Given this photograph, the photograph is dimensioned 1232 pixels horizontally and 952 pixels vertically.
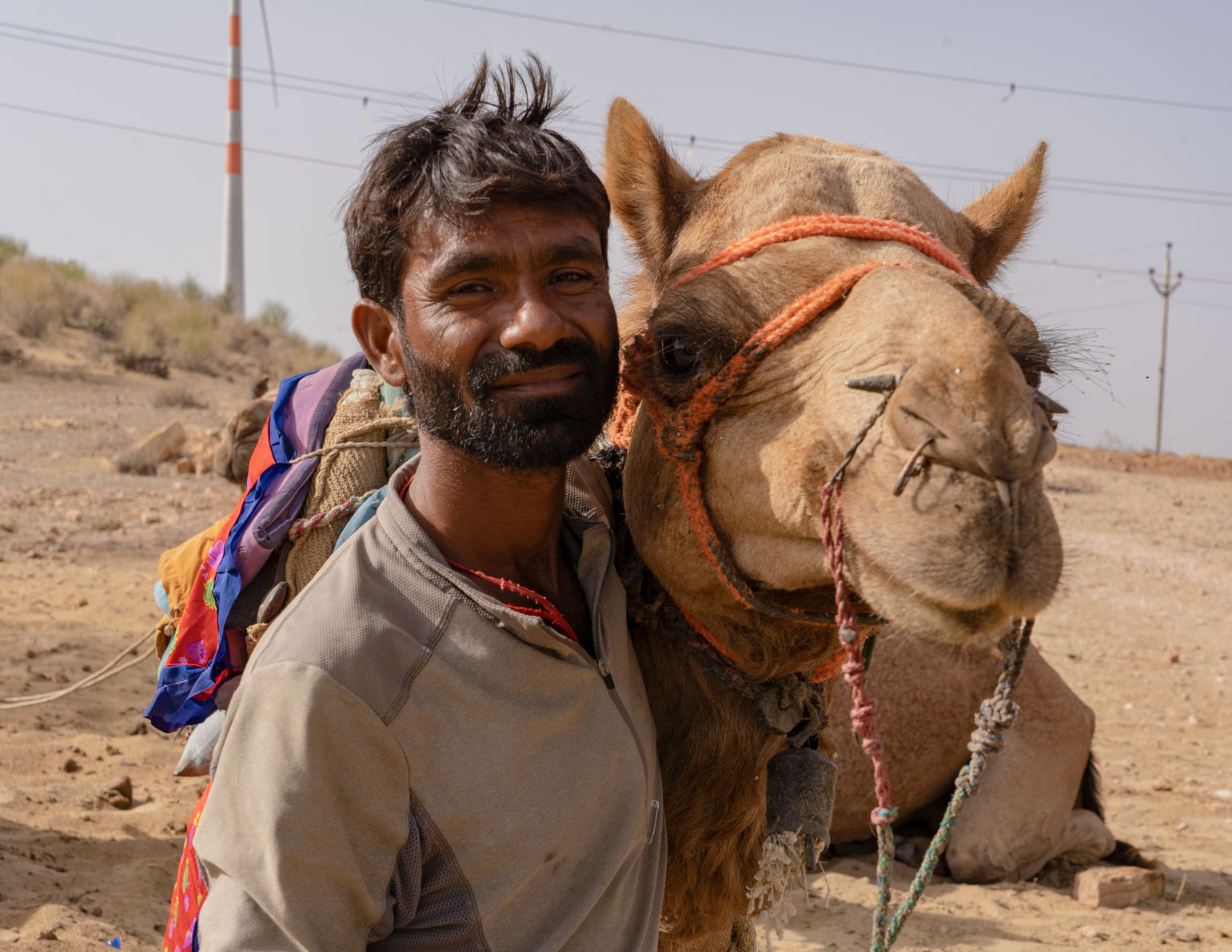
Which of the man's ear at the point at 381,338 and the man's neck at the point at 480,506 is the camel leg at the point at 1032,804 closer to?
the man's neck at the point at 480,506

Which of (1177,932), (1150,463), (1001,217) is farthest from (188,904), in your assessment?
(1150,463)

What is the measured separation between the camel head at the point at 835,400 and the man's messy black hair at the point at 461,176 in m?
0.31

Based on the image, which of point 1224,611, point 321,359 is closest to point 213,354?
point 321,359

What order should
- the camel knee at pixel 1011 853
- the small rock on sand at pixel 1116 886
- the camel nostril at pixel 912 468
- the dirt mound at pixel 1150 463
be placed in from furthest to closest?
the dirt mound at pixel 1150 463 < the camel knee at pixel 1011 853 < the small rock on sand at pixel 1116 886 < the camel nostril at pixel 912 468

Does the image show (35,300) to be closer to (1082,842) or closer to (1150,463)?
(1150,463)

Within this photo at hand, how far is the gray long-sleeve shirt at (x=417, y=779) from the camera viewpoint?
5.62 feet

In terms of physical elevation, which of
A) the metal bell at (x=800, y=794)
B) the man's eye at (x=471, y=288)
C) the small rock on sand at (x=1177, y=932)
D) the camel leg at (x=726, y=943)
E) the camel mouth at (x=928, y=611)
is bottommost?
the small rock on sand at (x=1177, y=932)

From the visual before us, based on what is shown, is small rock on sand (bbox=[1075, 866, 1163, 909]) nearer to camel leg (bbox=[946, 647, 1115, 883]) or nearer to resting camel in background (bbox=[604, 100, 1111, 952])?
camel leg (bbox=[946, 647, 1115, 883])

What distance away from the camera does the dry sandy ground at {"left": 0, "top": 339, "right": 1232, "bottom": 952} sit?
4.87 metres

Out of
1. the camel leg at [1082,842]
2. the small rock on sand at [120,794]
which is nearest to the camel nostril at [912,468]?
the camel leg at [1082,842]

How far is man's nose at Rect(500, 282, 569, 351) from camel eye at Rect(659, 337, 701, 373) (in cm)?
23

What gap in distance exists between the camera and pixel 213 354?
24.8 m

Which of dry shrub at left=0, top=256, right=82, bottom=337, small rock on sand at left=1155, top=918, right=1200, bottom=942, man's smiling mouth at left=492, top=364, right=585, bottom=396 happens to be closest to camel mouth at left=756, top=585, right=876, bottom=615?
man's smiling mouth at left=492, top=364, right=585, bottom=396

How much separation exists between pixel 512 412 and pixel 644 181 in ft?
2.93
